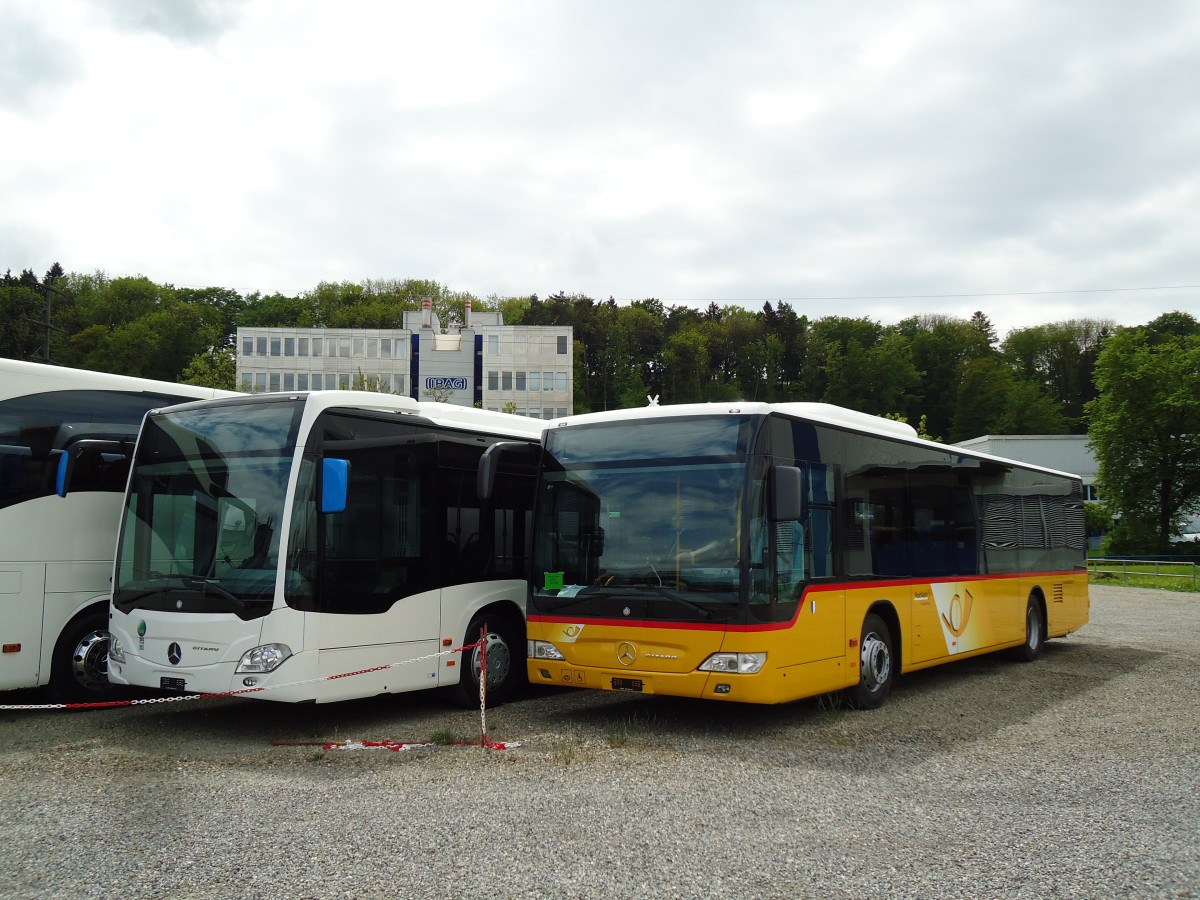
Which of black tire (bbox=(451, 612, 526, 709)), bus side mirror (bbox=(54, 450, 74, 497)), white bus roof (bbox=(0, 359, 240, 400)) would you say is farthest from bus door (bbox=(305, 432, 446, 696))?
bus side mirror (bbox=(54, 450, 74, 497))

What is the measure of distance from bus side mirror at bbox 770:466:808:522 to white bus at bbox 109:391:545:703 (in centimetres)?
338

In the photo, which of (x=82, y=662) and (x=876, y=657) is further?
(x=876, y=657)

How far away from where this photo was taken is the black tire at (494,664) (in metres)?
10.8

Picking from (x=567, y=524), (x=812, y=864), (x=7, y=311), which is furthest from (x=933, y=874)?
(x=7, y=311)

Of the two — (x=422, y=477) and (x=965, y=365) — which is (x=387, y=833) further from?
(x=965, y=365)

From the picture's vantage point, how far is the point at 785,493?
8891 mm

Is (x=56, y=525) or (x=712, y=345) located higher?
(x=712, y=345)

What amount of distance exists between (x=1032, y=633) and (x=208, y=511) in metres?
11.6

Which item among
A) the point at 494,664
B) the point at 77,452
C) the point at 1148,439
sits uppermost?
the point at 1148,439

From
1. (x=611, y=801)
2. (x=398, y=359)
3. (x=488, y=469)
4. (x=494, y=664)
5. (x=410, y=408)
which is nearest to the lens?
(x=611, y=801)

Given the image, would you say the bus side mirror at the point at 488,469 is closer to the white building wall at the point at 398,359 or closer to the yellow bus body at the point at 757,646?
the yellow bus body at the point at 757,646

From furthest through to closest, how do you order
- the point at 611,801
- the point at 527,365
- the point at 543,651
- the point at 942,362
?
the point at 942,362 → the point at 527,365 → the point at 543,651 → the point at 611,801

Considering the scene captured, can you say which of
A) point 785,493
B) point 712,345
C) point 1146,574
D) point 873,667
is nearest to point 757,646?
point 785,493

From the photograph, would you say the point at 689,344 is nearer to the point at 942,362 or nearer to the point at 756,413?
the point at 942,362
